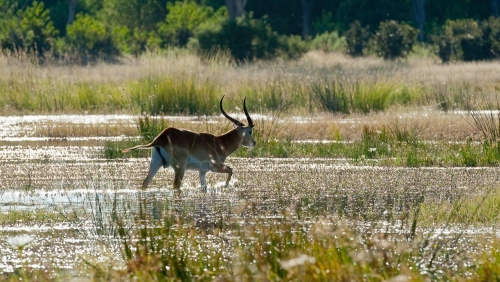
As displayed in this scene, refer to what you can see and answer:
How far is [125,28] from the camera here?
1900 inches

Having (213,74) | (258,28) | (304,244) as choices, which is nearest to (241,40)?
(258,28)

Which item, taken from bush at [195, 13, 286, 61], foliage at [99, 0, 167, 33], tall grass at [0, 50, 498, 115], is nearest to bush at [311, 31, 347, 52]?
bush at [195, 13, 286, 61]

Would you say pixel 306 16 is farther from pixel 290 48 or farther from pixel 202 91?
pixel 202 91

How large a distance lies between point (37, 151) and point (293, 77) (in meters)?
10.1

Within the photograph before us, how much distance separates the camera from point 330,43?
4397cm

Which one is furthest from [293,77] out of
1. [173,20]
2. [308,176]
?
[173,20]

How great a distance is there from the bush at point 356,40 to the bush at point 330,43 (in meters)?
0.45

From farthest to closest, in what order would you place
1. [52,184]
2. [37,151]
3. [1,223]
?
[37,151], [52,184], [1,223]

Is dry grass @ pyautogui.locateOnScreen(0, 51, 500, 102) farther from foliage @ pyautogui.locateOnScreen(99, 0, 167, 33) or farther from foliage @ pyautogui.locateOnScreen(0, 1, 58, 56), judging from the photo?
foliage @ pyautogui.locateOnScreen(99, 0, 167, 33)

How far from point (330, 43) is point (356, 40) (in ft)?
5.22

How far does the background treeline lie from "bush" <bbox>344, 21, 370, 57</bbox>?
1.7 inches

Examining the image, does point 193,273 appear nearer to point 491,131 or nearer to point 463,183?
point 463,183

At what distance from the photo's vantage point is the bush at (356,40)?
42281mm

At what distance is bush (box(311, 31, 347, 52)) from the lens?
4306cm
